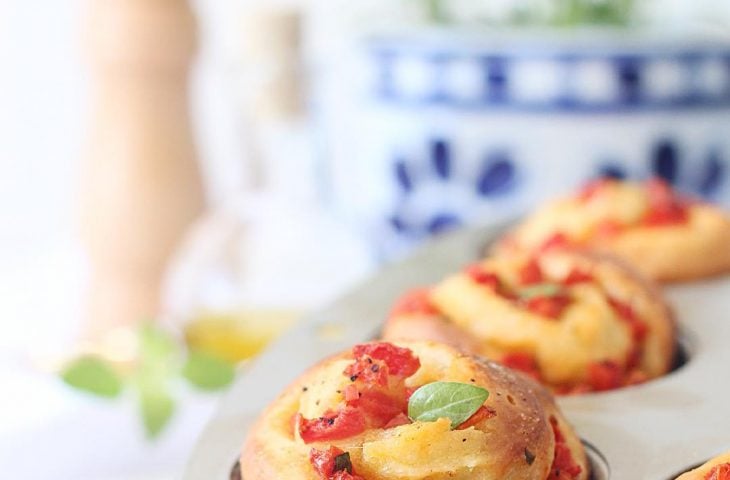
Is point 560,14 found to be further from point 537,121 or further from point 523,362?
point 523,362

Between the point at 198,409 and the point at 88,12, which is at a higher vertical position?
the point at 88,12

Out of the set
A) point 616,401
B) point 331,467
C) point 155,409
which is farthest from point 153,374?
point 331,467

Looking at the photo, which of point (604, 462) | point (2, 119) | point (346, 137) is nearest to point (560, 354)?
point (604, 462)

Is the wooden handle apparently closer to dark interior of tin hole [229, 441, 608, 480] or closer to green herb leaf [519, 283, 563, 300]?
green herb leaf [519, 283, 563, 300]

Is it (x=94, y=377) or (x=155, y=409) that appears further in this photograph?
(x=155, y=409)

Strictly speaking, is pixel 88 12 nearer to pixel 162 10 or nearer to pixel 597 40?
pixel 162 10
